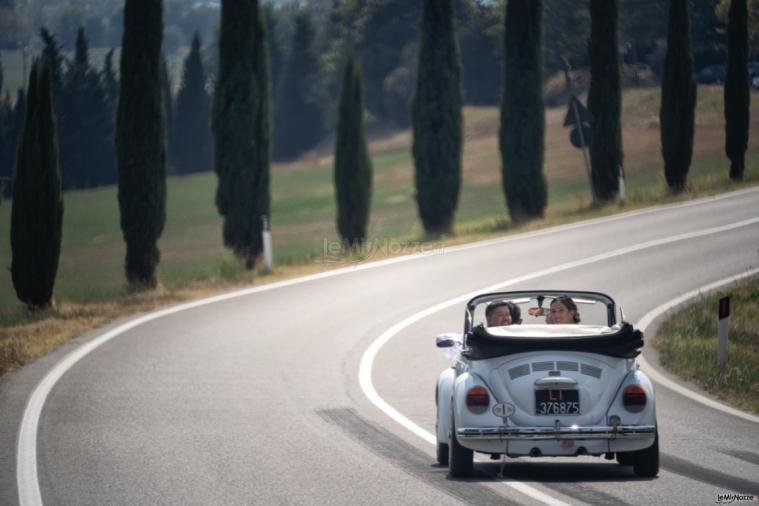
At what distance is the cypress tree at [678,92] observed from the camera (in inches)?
1526

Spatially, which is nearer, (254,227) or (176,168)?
(254,227)

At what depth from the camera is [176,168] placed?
11106cm

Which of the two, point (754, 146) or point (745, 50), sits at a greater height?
point (745, 50)

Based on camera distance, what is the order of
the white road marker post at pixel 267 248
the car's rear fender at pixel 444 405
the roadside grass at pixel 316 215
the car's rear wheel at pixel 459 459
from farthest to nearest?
1. the white road marker post at pixel 267 248
2. the roadside grass at pixel 316 215
3. the car's rear fender at pixel 444 405
4. the car's rear wheel at pixel 459 459

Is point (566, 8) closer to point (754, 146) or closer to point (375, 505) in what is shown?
point (754, 146)

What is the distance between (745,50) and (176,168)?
76.8 metres

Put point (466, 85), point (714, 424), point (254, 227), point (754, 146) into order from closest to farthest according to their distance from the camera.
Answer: point (714, 424) < point (254, 227) < point (754, 146) < point (466, 85)

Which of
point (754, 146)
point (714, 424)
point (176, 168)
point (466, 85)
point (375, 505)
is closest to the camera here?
point (375, 505)

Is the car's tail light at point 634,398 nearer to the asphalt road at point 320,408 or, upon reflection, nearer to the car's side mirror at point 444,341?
the asphalt road at point 320,408

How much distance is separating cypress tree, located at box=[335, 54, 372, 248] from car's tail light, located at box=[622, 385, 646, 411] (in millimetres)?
28081

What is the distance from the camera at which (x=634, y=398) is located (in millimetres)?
9477

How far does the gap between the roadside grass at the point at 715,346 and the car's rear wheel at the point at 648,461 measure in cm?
416

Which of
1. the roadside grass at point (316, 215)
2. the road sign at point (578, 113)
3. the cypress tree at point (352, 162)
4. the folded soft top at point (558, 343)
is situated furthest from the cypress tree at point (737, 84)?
the folded soft top at point (558, 343)

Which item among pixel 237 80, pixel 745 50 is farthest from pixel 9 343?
pixel 745 50
